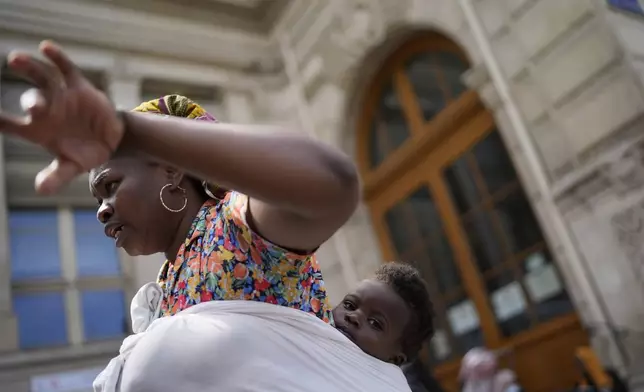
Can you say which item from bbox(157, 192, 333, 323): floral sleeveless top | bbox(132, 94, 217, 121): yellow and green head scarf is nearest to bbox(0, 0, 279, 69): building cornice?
bbox(132, 94, 217, 121): yellow and green head scarf

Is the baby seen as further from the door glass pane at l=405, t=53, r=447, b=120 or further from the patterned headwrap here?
the door glass pane at l=405, t=53, r=447, b=120

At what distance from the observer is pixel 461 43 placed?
460 centimetres

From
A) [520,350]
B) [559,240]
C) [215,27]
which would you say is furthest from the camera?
[215,27]

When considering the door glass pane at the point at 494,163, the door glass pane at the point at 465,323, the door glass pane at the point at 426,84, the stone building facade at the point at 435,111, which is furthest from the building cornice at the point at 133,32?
the door glass pane at the point at 465,323


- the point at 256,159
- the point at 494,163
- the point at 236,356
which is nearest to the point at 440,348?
the point at 494,163

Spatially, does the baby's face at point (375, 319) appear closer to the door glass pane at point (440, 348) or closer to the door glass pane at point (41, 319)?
the door glass pane at point (440, 348)

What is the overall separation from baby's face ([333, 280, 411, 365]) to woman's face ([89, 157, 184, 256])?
0.64 m

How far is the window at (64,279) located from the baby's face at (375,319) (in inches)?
161

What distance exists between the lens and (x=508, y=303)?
4355mm

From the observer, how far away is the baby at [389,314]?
1426mm

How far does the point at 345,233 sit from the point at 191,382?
5103mm

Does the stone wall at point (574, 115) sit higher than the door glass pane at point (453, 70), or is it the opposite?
the door glass pane at point (453, 70)

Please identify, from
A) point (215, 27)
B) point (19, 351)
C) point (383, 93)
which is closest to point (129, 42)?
point (215, 27)

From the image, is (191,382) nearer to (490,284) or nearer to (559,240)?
(559,240)
